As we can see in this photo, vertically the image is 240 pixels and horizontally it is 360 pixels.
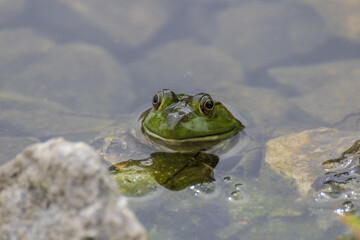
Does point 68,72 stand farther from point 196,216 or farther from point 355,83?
point 355,83

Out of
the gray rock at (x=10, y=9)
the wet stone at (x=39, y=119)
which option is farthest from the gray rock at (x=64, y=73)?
the gray rock at (x=10, y=9)

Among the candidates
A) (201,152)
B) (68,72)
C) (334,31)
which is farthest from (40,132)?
(334,31)

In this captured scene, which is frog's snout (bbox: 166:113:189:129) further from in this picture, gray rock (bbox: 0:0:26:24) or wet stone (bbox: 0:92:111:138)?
gray rock (bbox: 0:0:26:24)

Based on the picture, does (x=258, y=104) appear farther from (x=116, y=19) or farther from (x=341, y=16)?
(x=116, y=19)

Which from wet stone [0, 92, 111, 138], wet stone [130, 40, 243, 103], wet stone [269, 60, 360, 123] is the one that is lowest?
wet stone [0, 92, 111, 138]

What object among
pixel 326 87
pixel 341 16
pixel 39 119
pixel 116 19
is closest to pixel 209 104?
pixel 39 119

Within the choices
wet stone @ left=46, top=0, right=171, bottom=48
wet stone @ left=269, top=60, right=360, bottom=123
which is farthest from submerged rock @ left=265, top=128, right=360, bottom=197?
wet stone @ left=46, top=0, right=171, bottom=48
